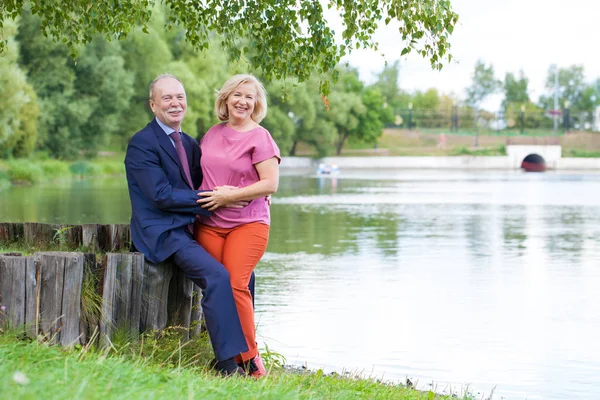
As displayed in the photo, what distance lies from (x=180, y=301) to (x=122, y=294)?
61 centimetres

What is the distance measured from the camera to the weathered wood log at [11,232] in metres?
7.80

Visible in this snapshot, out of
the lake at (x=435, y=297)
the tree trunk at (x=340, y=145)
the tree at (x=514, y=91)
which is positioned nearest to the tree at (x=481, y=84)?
the tree at (x=514, y=91)

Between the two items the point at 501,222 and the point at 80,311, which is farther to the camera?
the point at 501,222

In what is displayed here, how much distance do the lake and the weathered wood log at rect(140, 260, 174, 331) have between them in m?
2.08

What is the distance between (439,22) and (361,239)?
1299 cm

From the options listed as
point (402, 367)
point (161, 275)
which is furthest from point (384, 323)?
point (161, 275)

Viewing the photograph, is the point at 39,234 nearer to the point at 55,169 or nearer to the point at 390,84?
the point at 55,169

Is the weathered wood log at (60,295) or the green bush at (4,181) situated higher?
the weathered wood log at (60,295)

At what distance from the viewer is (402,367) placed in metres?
8.97

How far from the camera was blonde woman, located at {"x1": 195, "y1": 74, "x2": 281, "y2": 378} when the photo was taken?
636 cm

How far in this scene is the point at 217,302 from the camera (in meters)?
6.20

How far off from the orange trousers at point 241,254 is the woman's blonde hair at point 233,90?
2.45 feet

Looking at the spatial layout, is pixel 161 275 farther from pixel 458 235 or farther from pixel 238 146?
pixel 458 235

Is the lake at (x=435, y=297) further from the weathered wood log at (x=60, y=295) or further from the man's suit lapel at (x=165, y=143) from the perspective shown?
the weathered wood log at (x=60, y=295)
